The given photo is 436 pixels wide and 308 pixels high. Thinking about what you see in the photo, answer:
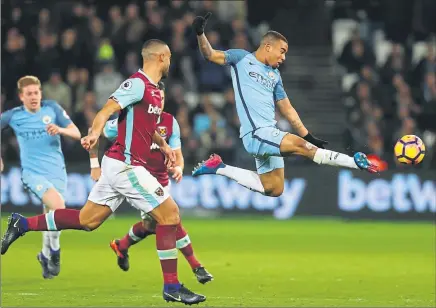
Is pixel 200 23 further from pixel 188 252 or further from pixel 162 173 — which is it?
pixel 188 252

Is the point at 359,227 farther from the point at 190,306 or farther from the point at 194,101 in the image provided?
the point at 190,306

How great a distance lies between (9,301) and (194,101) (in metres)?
12.4

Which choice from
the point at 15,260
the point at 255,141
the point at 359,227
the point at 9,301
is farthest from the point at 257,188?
the point at 359,227

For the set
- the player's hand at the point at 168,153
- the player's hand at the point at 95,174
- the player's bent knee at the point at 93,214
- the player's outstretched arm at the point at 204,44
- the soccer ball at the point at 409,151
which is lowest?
the player's bent knee at the point at 93,214

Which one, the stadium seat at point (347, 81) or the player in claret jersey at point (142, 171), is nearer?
the player in claret jersey at point (142, 171)

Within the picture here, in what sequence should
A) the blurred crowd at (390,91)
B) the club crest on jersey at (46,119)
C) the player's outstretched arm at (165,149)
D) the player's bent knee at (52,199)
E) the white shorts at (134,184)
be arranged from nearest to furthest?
1. the white shorts at (134,184)
2. the player's outstretched arm at (165,149)
3. the player's bent knee at (52,199)
4. the club crest on jersey at (46,119)
5. the blurred crowd at (390,91)

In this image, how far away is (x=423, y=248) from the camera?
16.2 metres

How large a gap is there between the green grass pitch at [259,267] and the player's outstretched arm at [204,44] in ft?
8.00

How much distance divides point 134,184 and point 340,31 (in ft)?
50.2

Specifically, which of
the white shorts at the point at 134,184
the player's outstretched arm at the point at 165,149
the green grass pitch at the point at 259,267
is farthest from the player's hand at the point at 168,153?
the green grass pitch at the point at 259,267

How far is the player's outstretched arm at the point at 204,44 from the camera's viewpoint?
10.6m

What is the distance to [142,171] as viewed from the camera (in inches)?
387

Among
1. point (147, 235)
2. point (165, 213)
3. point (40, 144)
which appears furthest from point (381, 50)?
point (165, 213)

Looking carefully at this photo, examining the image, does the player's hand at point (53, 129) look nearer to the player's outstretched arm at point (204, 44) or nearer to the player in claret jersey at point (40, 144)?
the player in claret jersey at point (40, 144)
